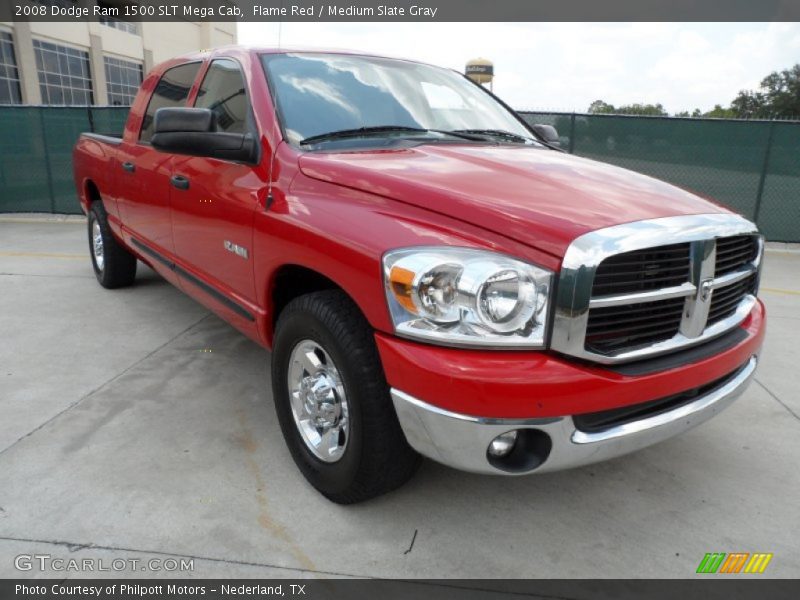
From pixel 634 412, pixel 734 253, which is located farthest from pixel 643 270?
pixel 734 253

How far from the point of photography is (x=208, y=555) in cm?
223

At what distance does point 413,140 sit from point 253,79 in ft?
2.82

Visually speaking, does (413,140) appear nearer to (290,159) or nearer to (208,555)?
(290,159)

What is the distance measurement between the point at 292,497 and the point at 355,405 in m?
0.69

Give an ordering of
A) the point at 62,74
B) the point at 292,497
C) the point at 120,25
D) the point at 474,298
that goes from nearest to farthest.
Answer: the point at 474,298 → the point at 292,497 → the point at 62,74 → the point at 120,25

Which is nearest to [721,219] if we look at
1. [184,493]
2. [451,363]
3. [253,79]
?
[451,363]

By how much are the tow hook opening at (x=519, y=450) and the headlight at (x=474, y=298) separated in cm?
32

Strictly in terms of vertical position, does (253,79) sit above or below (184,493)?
above

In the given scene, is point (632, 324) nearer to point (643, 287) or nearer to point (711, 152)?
point (643, 287)

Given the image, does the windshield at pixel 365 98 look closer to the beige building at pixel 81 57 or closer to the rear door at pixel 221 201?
the rear door at pixel 221 201

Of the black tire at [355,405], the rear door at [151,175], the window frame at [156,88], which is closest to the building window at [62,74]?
the window frame at [156,88]

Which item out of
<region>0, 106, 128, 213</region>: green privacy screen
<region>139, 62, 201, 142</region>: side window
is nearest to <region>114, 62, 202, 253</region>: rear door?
<region>139, 62, 201, 142</region>: side window

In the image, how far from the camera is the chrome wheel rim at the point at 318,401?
241cm

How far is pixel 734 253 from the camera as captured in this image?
239cm
